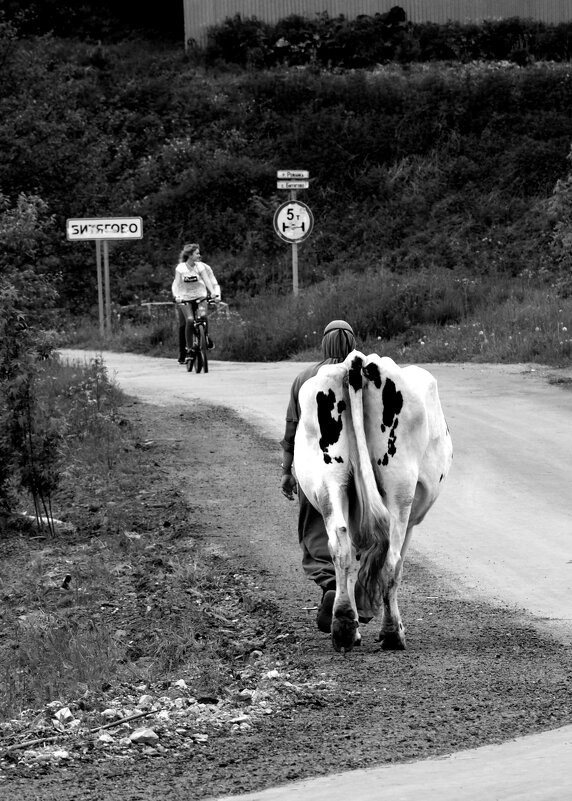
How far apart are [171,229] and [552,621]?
33364mm

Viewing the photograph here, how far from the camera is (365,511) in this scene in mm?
7477

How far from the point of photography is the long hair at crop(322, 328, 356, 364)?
7.98m

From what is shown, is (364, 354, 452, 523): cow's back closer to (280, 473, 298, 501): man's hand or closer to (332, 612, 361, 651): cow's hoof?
(332, 612, 361, 651): cow's hoof

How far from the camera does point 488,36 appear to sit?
4756cm

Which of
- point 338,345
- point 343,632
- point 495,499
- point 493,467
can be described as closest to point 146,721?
point 343,632

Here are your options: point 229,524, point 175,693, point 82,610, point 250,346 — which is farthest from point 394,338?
point 175,693

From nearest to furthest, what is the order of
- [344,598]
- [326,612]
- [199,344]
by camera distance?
[344,598]
[326,612]
[199,344]

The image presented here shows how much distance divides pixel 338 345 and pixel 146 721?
2.54 m

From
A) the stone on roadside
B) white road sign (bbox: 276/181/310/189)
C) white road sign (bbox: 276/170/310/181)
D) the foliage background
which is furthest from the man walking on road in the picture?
the foliage background

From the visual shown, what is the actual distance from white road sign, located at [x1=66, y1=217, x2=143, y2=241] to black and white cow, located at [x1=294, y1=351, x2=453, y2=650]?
21.8 metres

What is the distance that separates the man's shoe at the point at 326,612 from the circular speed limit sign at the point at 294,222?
20.1m

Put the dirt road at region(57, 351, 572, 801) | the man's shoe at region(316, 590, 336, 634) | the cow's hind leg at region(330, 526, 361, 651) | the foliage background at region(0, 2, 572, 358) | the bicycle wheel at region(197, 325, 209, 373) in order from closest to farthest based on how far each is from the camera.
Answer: the dirt road at region(57, 351, 572, 801) → the cow's hind leg at region(330, 526, 361, 651) → the man's shoe at region(316, 590, 336, 634) → the bicycle wheel at region(197, 325, 209, 373) → the foliage background at region(0, 2, 572, 358)

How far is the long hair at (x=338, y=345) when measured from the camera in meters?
7.98

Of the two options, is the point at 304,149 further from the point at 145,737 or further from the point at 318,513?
the point at 145,737
